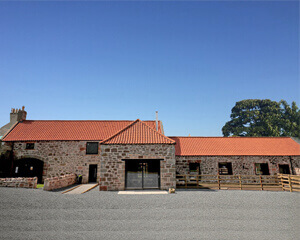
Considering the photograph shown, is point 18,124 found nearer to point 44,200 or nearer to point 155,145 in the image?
point 44,200

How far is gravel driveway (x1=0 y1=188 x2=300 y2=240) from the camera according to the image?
24.0 feet

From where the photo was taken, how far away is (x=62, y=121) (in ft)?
84.5

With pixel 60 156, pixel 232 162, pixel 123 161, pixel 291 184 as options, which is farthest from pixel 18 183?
pixel 291 184

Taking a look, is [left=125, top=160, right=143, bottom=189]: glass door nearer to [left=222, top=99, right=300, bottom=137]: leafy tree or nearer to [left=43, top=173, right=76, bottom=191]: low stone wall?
[left=43, top=173, right=76, bottom=191]: low stone wall

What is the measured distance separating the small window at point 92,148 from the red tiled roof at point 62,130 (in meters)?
0.60

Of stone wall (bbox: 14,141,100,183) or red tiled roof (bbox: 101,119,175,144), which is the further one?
stone wall (bbox: 14,141,100,183)

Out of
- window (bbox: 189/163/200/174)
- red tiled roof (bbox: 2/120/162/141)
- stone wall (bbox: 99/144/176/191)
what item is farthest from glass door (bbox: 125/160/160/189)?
red tiled roof (bbox: 2/120/162/141)

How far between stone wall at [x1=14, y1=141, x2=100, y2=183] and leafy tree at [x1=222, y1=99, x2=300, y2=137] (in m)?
44.1

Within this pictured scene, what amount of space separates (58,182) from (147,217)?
1037 centimetres

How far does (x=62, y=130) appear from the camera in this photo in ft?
77.0

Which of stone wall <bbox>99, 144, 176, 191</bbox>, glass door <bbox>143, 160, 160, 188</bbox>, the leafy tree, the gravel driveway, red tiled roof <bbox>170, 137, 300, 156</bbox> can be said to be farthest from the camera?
the leafy tree

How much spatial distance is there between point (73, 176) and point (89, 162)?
210 cm

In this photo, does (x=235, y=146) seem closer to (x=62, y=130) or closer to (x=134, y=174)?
(x=134, y=174)

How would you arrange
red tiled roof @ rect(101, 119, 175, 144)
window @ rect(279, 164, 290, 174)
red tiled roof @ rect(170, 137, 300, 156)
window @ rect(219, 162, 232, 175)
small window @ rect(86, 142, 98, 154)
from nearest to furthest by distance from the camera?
red tiled roof @ rect(101, 119, 175, 144) < window @ rect(219, 162, 232, 175) < window @ rect(279, 164, 290, 174) < red tiled roof @ rect(170, 137, 300, 156) < small window @ rect(86, 142, 98, 154)
